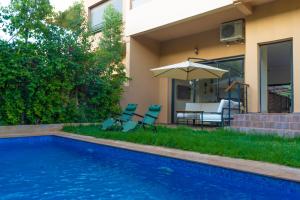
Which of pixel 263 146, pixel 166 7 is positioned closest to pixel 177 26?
pixel 166 7

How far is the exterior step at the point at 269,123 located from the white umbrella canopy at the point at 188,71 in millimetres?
1906

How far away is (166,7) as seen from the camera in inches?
438

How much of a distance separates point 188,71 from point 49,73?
14.8 ft

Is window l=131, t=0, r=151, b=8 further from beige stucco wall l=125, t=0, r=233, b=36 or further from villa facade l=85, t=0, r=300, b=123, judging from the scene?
beige stucco wall l=125, t=0, r=233, b=36

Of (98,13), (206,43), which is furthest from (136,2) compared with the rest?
(98,13)

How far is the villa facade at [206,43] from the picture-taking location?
8664mm

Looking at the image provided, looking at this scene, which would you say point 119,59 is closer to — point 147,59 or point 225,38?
point 147,59

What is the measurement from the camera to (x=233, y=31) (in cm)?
1017

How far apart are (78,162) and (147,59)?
8.11 metres

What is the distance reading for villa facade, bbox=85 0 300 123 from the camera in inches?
341

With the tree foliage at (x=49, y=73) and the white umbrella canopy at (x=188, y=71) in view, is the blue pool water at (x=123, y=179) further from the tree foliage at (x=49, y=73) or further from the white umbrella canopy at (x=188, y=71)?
the white umbrella canopy at (x=188, y=71)

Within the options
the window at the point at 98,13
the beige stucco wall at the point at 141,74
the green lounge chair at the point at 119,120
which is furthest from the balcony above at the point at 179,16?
the green lounge chair at the point at 119,120

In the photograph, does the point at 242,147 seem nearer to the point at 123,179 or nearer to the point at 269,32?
the point at 123,179

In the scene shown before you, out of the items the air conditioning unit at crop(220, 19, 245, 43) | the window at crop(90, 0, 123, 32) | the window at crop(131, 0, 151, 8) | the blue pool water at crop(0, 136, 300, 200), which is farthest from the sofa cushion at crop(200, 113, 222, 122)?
the window at crop(90, 0, 123, 32)
